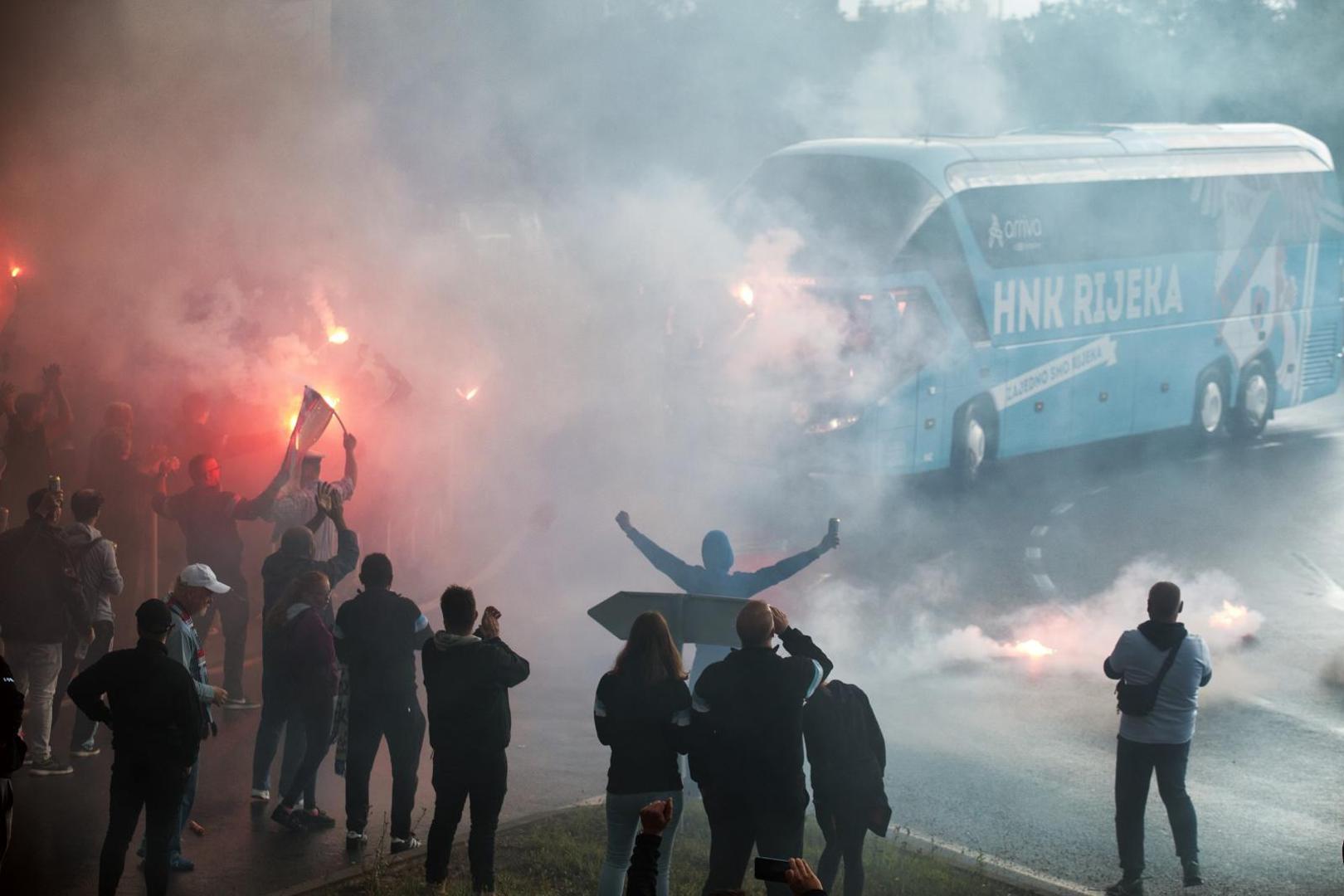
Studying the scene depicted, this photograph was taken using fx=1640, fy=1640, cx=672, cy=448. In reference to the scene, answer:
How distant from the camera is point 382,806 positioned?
7891 millimetres

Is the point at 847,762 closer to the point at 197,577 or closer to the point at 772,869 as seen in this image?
the point at 772,869

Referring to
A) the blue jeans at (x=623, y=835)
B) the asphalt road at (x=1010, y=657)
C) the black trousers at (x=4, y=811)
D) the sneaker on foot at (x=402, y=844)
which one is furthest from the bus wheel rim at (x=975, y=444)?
the black trousers at (x=4, y=811)

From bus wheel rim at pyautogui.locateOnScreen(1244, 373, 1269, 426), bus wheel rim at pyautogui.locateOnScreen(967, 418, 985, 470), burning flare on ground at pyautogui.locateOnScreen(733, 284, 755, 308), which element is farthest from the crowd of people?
bus wheel rim at pyautogui.locateOnScreen(1244, 373, 1269, 426)

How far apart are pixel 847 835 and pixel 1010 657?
214 inches

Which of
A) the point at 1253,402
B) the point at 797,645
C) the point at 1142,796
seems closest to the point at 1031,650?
the point at 1142,796

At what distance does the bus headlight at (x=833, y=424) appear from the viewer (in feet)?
48.4

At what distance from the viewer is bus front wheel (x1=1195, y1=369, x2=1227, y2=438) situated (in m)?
18.8

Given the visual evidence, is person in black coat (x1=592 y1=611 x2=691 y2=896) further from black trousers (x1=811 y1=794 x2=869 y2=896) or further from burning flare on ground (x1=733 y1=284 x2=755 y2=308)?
burning flare on ground (x1=733 y1=284 x2=755 y2=308)

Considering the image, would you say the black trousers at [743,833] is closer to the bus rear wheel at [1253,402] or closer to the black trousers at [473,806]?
the black trousers at [473,806]

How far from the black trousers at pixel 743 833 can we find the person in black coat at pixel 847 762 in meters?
0.37

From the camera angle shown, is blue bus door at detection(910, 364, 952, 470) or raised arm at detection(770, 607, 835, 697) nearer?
raised arm at detection(770, 607, 835, 697)

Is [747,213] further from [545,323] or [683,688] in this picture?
[683,688]

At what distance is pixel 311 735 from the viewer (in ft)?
23.9

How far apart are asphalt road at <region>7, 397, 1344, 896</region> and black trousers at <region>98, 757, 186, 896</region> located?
1.91 feet
